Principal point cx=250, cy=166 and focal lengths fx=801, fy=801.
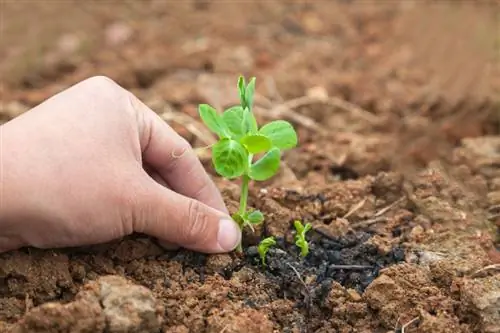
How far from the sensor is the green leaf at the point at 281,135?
6.44ft

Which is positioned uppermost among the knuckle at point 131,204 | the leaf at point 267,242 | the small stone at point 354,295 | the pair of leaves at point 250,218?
the knuckle at point 131,204

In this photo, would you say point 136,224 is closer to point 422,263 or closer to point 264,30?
point 422,263

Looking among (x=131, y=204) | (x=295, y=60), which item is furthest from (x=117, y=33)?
(x=131, y=204)

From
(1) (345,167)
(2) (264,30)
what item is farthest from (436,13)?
(1) (345,167)

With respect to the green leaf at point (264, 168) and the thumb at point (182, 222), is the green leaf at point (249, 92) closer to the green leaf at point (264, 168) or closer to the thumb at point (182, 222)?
the green leaf at point (264, 168)

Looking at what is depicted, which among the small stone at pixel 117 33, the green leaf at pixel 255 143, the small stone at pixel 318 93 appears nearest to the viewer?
the green leaf at pixel 255 143

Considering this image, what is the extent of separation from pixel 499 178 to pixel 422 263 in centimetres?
61

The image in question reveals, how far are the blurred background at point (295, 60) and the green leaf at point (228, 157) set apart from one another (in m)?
0.93

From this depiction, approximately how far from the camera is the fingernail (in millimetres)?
1970

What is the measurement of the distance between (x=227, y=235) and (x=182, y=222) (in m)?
0.13

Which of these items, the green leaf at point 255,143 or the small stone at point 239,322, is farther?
the green leaf at point 255,143

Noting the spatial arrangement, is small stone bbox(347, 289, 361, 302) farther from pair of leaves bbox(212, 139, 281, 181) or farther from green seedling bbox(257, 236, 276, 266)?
pair of leaves bbox(212, 139, 281, 181)

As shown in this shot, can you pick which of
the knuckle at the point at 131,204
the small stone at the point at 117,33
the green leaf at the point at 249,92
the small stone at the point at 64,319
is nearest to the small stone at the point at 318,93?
the small stone at the point at 117,33

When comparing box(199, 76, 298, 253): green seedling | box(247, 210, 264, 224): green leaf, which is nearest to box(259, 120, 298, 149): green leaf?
box(199, 76, 298, 253): green seedling
